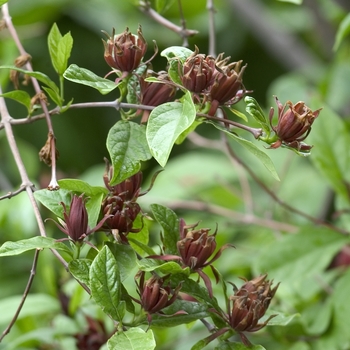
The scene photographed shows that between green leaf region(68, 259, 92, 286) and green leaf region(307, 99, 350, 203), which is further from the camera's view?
green leaf region(307, 99, 350, 203)

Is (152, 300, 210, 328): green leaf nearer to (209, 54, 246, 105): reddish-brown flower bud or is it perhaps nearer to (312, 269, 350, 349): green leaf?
(209, 54, 246, 105): reddish-brown flower bud

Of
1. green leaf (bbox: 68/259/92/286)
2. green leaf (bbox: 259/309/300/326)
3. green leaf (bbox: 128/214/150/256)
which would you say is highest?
green leaf (bbox: 68/259/92/286)

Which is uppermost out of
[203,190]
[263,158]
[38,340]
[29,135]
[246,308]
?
[263,158]

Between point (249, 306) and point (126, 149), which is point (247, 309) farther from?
point (126, 149)

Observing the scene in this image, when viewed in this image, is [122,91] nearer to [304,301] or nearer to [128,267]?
[128,267]

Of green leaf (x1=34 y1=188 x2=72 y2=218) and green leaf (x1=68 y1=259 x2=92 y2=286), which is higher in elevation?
green leaf (x1=34 y1=188 x2=72 y2=218)

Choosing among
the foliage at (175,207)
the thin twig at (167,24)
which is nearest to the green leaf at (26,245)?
the foliage at (175,207)

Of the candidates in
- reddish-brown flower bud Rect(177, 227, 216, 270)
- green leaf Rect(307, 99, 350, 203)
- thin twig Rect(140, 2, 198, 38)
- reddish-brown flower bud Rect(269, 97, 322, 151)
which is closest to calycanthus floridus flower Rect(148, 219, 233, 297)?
reddish-brown flower bud Rect(177, 227, 216, 270)

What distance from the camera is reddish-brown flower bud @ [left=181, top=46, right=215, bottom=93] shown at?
1.63 feet

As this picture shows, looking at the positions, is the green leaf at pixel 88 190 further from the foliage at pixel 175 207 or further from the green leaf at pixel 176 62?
the green leaf at pixel 176 62

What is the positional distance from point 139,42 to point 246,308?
25 centimetres

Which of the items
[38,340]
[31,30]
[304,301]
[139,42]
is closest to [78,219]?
[139,42]

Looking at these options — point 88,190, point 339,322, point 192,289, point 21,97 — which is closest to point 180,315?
point 192,289

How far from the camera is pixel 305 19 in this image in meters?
2.08
